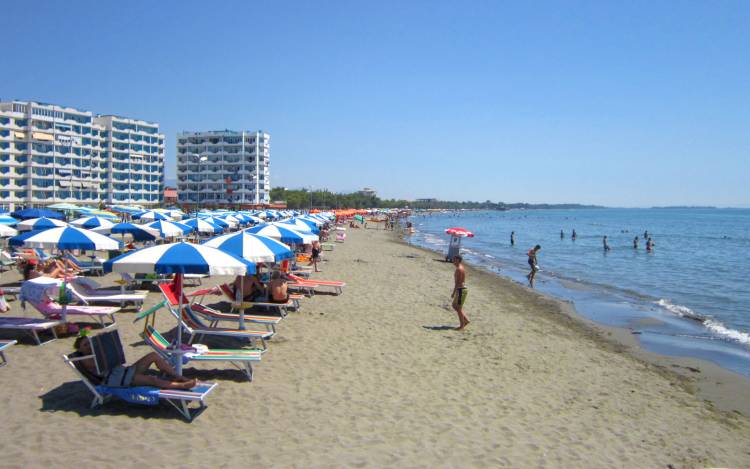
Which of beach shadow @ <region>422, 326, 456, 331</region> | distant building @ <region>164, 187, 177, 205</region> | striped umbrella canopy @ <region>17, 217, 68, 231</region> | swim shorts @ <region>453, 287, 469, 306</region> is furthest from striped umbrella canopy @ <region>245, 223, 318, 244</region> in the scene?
distant building @ <region>164, 187, 177, 205</region>

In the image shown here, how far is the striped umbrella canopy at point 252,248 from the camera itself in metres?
7.77

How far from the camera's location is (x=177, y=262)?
19.4 ft

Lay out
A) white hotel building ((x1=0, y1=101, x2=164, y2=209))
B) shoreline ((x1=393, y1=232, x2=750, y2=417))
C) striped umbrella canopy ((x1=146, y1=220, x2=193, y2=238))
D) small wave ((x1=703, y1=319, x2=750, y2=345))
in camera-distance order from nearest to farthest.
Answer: shoreline ((x1=393, y1=232, x2=750, y2=417)), small wave ((x1=703, y1=319, x2=750, y2=345)), striped umbrella canopy ((x1=146, y1=220, x2=193, y2=238)), white hotel building ((x1=0, y1=101, x2=164, y2=209))

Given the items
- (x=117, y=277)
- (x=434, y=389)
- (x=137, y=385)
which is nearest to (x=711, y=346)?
(x=434, y=389)

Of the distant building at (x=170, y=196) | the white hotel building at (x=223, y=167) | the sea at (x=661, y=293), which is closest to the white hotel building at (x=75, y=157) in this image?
the white hotel building at (x=223, y=167)

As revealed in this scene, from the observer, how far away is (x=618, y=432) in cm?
603

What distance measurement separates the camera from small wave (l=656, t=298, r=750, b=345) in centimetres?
1281

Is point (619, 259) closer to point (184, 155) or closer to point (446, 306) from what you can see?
point (446, 306)

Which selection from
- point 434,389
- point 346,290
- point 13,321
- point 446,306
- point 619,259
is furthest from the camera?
point 619,259

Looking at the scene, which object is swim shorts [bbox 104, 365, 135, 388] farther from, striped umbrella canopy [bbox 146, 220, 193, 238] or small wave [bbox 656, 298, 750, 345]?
small wave [bbox 656, 298, 750, 345]

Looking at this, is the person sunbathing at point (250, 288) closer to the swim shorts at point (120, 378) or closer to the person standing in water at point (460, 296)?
the person standing in water at point (460, 296)

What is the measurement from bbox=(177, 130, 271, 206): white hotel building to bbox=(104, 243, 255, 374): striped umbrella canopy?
8309 cm

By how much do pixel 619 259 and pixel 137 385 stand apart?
1328 inches

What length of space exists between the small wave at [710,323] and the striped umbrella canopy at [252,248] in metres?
11.4
